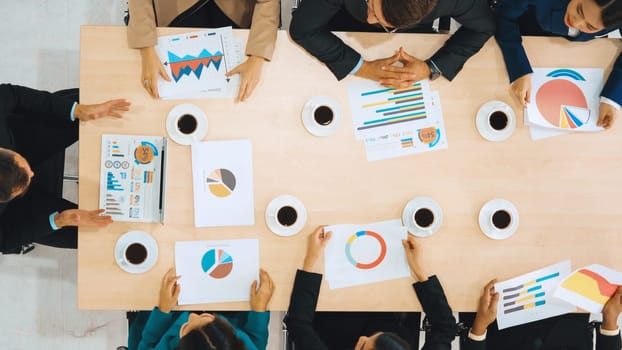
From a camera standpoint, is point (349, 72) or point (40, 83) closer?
point (349, 72)

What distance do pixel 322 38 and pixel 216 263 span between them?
0.75m

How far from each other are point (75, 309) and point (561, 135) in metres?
2.07

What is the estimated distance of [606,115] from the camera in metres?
1.49

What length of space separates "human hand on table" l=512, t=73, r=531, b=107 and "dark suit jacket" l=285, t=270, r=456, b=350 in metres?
0.61

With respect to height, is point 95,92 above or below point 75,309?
above

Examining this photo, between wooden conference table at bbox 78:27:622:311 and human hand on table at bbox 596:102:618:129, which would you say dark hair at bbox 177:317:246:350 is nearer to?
wooden conference table at bbox 78:27:622:311

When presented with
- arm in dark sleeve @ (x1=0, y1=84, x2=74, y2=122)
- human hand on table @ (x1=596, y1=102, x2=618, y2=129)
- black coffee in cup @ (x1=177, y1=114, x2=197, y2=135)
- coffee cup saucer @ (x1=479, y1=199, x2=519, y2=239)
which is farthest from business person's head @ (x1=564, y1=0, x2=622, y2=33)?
arm in dark sleeve @ (x1=0, y1=84, x2=74, y2=122)

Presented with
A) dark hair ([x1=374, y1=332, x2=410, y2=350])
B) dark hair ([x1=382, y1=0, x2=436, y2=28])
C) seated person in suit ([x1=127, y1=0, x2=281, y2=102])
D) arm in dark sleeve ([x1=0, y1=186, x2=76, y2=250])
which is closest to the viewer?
dark hair ([x1=382, y1=0, x2=436, y2=28])

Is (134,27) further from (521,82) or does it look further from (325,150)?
(521,82)

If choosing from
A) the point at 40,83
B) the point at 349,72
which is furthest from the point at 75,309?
the point at 349,72

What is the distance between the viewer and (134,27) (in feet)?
4.77

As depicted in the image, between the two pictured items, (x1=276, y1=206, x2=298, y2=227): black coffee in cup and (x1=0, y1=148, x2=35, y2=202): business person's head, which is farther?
(x1=276, y1=206, x2=298, y2=227): black coffee in cup

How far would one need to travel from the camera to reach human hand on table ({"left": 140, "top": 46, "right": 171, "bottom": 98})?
1453mm

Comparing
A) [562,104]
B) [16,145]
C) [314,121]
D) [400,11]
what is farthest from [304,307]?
[16,145]
